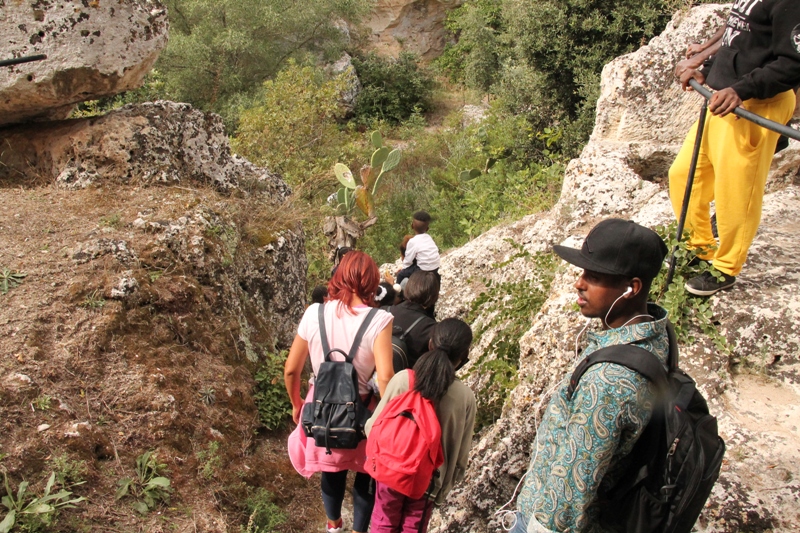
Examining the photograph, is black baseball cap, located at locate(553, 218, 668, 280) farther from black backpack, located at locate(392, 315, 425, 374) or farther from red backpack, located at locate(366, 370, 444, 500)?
black backpack, located at locate(392, 315, 425, 374)

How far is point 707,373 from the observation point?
11.0 ft

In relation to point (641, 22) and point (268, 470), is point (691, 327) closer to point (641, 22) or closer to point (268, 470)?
point (268, 470)

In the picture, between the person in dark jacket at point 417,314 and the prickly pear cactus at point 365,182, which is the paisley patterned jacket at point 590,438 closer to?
the person in dark jacket at point 417,314

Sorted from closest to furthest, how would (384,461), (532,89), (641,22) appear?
(384,461) < (641,22) < (532,89)

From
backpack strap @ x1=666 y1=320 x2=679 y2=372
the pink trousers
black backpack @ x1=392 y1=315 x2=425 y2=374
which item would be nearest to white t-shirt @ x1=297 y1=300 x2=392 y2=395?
black backpack @ x1=392 y1=315 x2=425 y2=374

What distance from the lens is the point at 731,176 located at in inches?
132

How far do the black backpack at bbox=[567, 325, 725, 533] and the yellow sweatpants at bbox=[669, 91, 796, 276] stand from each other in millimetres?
1766

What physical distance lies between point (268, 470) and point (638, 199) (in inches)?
134

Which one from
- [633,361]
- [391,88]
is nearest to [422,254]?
[633,361]

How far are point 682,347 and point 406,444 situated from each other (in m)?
1.69

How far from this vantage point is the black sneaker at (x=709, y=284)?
138 inches

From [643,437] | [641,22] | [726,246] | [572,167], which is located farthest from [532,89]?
[643,437]

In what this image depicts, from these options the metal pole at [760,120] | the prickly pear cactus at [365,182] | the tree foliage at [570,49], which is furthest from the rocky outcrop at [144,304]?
the tree foliage at [570,49]

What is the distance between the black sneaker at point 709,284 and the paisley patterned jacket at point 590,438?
1.63 metres
